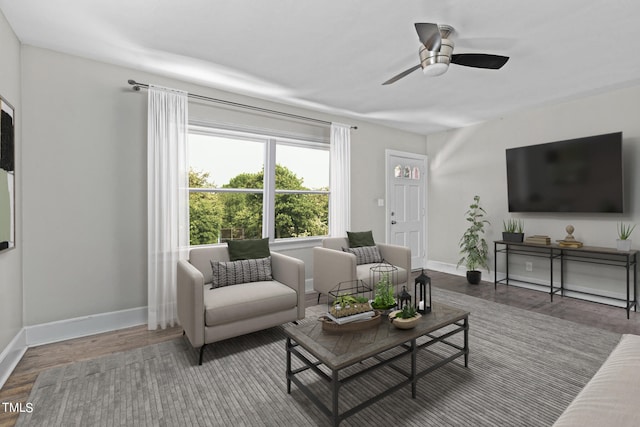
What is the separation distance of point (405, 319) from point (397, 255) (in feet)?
6.71

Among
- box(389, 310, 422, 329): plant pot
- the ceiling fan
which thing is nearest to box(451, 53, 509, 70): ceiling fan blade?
the ceiling fan

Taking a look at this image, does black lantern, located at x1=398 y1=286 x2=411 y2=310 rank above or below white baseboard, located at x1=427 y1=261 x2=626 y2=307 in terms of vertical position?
above

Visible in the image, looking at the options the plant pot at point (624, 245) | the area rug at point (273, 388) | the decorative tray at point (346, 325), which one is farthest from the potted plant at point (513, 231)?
the decorative tray at point (346, 325)

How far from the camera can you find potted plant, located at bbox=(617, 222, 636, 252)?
138 inches

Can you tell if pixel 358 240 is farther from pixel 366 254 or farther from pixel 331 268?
pixel 331 268

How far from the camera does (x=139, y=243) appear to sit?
319cm

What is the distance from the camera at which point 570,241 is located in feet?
12.8

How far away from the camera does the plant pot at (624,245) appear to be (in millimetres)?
3502

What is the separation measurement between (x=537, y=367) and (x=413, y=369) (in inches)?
43.7

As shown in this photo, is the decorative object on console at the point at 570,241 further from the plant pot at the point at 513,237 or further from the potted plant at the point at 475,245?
the potted plant at the point at 475,245

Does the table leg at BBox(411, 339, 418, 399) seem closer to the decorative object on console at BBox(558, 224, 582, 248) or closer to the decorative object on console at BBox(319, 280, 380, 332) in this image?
the decorative object on console at BBox(319, 280, 380, 332)

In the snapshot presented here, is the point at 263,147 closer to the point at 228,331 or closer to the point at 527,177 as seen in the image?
the point at 228,331

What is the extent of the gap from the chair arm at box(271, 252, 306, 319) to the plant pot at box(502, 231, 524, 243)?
3231 millimetres

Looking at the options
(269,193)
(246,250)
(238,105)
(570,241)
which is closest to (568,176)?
(570,241)
